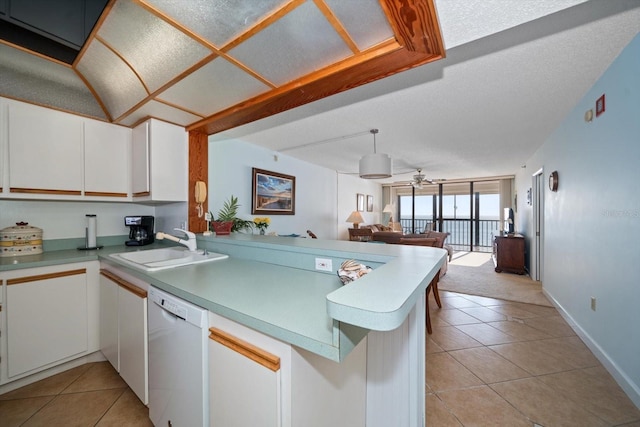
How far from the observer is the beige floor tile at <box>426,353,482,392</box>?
1.75 m

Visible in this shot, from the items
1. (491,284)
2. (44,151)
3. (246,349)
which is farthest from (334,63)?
(491,284)

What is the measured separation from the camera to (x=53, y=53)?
1.71 meters

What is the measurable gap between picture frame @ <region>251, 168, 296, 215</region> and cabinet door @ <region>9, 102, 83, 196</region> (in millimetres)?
2028

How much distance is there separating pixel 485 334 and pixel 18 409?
381 centimetres

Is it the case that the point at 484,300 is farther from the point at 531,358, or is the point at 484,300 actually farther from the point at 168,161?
the point at 168,161

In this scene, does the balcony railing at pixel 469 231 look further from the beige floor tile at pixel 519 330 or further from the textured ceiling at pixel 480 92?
the beige floor tile at pixel 519 330

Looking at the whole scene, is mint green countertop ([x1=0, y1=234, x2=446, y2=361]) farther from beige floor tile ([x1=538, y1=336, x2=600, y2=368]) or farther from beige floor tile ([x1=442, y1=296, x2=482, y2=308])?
beige floor tile ([x1=442, y1=296, x2=482, y2=308])

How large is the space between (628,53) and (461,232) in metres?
7.45

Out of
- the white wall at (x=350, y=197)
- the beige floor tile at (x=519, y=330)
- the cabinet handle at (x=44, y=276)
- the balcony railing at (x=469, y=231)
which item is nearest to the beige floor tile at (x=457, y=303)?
the beige floor tile at (x=519, y=330)

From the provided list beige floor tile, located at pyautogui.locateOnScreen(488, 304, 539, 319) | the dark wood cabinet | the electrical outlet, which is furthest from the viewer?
the dark wood cabinet

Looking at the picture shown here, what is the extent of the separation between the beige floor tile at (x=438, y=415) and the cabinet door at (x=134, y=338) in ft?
5.74

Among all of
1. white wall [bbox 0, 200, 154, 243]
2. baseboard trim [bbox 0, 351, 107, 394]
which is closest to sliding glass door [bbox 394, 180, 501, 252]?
white wall [bbox 0, 200, 154, 243]

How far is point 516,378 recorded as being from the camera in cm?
181

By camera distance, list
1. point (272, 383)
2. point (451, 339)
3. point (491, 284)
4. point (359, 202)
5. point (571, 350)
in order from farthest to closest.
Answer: point (359, 202) < point (491, 284) < point (451, 339) < point (571, 350) < point (272, 383)
